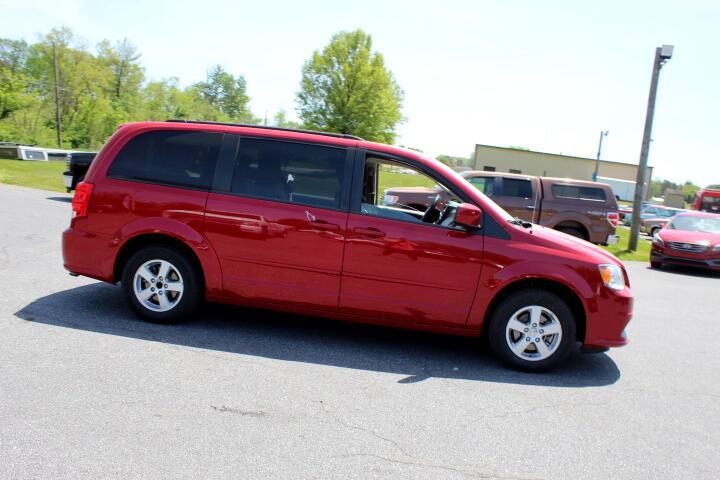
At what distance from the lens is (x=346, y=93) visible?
55.1 metres

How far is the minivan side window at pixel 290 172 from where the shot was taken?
5074 mm

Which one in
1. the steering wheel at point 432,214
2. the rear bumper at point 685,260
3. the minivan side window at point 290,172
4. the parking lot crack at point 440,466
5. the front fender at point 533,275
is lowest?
the parking lot crack at point 440,466

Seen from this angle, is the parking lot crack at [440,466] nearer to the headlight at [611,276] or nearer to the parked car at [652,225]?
the headlight at [611,276]

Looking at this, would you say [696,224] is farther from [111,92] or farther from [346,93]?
[111,92]

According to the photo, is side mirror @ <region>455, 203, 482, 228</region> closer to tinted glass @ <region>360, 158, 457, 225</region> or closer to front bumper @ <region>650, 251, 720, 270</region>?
tinted glass @ <region>360, 158, 457, 225</region>

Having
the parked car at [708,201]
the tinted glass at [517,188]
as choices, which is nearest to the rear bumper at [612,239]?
the tinted glass at [517,188]

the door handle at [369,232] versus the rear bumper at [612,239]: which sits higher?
the door handle at [369,232]

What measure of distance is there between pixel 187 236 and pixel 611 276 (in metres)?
3.77

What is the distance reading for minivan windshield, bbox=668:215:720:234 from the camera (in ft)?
48.9

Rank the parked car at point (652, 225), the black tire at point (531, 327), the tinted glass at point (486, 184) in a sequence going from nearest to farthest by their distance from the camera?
the black tire at point (531, 327)
the tinted glass at point (486, 184)
the parked car at point (652, 225)

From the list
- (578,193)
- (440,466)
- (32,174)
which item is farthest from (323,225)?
(32,174)

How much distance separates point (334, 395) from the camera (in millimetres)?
4035

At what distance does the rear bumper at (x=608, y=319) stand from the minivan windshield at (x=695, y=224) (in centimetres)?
1175

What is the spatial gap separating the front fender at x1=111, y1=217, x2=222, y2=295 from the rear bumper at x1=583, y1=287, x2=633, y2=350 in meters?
3.32
